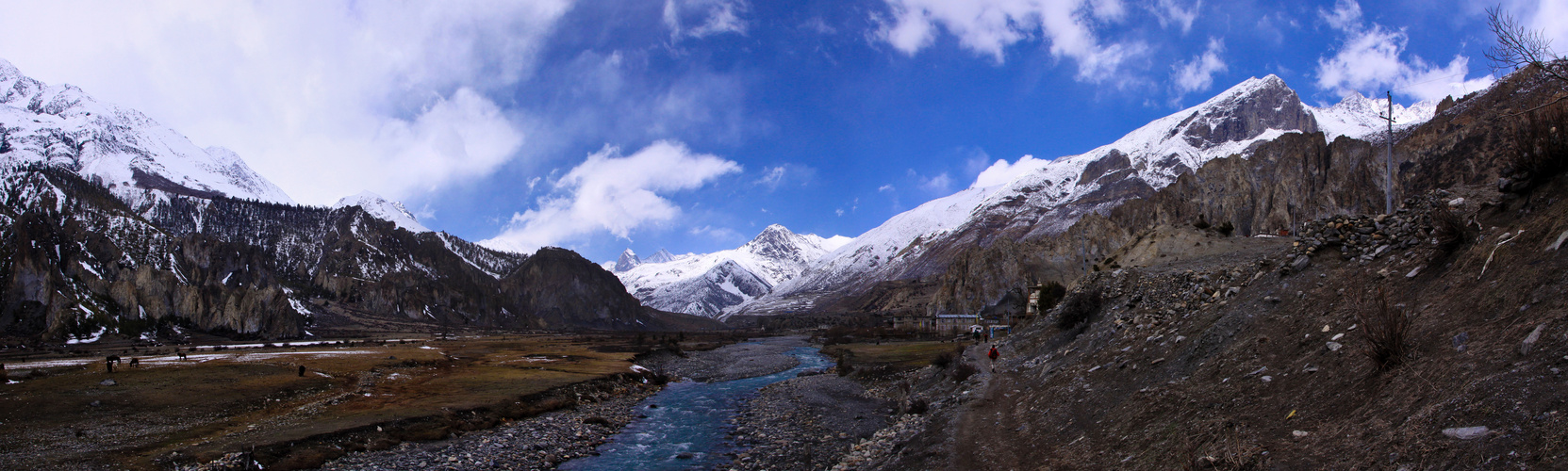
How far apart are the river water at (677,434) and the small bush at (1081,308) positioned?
2135 centimetres

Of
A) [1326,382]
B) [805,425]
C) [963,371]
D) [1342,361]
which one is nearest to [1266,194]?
[963,371]

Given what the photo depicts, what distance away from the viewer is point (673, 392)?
5181cm

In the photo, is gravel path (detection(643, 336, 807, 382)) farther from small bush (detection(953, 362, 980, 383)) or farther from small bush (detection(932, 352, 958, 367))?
small bush (detection(953, 362, 980, 383))

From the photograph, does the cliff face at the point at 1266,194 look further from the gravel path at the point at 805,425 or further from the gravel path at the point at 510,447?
the gravel path at the point at 510,447

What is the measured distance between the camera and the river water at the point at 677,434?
26.4 metres

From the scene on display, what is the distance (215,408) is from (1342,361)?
42462 mm

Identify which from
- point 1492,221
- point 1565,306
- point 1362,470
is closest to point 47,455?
point 1362,470

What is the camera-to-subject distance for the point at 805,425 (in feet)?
106

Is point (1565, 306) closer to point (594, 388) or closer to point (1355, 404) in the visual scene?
point (1355, 404)

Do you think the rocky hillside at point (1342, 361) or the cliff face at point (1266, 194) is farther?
the cliff face at point (1266, 194)

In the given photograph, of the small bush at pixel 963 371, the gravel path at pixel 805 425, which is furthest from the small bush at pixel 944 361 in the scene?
the gravel path at pixel 805 425

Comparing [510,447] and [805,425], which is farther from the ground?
[510,447]

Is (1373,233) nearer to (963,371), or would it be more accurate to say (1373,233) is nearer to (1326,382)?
(1326,382)

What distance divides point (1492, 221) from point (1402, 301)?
276 centimetres
